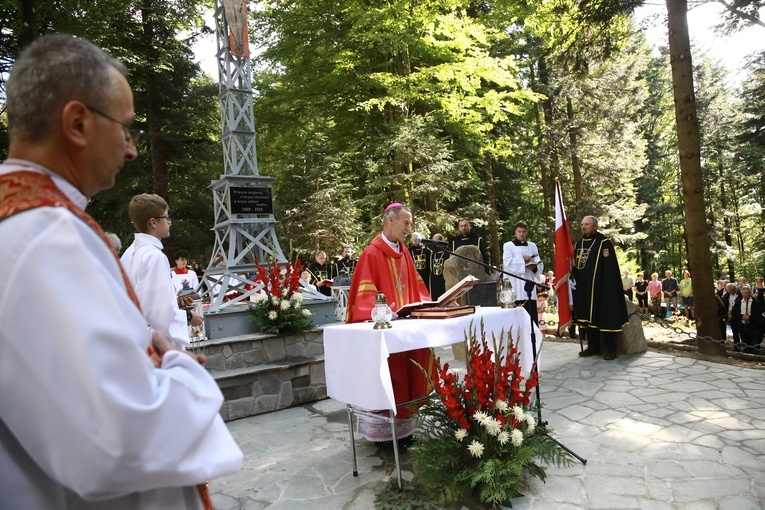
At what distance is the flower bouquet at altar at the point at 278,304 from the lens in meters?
6.39

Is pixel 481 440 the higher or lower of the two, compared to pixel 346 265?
lower

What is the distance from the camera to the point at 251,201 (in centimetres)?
709

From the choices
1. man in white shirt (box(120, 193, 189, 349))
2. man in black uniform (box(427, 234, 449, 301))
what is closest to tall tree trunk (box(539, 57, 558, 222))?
man in black uniform (box(427, 234, 449, 301))

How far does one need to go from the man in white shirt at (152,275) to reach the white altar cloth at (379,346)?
1149 millimetres

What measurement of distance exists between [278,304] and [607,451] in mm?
3981

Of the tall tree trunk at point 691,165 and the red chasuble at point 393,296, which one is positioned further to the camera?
the tall tree trunk at point 691,165

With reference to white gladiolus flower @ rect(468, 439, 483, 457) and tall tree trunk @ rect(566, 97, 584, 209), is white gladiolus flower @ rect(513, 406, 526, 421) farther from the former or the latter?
tall tree trunk @ rect(566, 97, 584, 209)

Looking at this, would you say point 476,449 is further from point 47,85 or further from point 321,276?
point 321,276

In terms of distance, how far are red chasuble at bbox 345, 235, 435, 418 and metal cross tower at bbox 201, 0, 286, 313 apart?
8.32ft

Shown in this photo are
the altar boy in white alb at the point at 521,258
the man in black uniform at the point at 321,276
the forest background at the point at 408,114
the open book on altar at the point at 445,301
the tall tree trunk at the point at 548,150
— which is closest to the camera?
the open book on altar at the point at 445,301

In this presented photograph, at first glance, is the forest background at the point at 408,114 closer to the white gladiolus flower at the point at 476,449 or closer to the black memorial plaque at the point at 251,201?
the black memorial plaque at the point at 251,201

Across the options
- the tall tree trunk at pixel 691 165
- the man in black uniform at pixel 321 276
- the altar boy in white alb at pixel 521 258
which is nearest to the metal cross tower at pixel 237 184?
the altar boy in white alb at pixel 521 258

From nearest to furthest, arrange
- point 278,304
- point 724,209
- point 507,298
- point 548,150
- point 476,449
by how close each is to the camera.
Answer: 1. point 476,449
2. point 507,298
3. point 278,304
4. point 548,150
5. point 724,209

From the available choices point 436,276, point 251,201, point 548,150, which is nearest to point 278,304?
point 251,201
